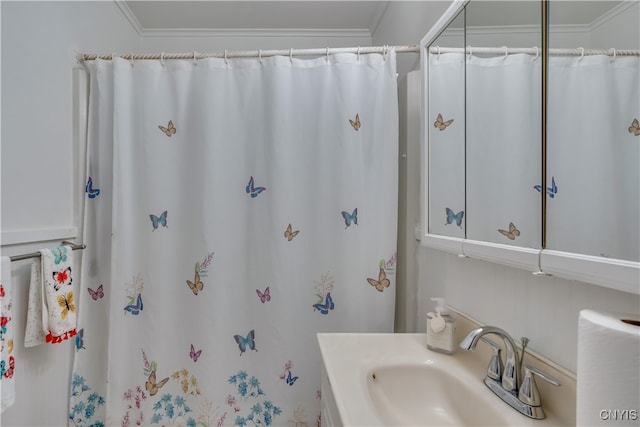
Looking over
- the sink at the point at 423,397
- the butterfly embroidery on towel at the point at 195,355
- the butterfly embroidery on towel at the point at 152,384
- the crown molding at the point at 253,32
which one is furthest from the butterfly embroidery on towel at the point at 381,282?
the crown molding at the point at 253,32

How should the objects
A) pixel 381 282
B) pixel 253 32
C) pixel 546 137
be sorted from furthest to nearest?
pixel 253 32
pixel 381 282
pixel 546 137

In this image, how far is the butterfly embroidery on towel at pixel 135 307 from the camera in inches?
60.6

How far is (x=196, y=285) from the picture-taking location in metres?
1.56

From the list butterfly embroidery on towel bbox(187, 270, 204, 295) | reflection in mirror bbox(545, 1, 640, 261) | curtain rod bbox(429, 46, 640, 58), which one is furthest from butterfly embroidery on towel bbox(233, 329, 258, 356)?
curtain rod bbox(429, 46, 640, 58)

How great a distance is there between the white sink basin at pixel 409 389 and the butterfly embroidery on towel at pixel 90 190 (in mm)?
1262

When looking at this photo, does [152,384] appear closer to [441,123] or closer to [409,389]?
[409,389]

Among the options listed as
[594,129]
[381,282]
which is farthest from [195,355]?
[594,129]

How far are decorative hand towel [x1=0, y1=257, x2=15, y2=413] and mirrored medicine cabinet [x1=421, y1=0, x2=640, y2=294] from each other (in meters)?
1.41

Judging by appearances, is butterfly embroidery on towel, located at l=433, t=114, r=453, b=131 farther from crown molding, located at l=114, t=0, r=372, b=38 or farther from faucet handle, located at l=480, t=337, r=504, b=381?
crown molding, located at l=114, t=0, r=372, b=38

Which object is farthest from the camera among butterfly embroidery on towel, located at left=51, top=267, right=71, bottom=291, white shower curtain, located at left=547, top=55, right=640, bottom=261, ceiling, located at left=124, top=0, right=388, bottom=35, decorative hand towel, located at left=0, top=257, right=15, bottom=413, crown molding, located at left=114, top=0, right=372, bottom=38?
crown molding, located at left=114, top=0, right=372, bottom=38

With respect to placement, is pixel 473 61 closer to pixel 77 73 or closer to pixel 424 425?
pixel 424 425

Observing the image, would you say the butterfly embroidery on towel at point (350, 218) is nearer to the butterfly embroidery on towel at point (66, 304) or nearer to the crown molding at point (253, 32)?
the butterfly embroidery on towel at point (66, 304)

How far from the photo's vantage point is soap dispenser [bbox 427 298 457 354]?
104 centimetres

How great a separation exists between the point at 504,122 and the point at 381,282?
866 mm
